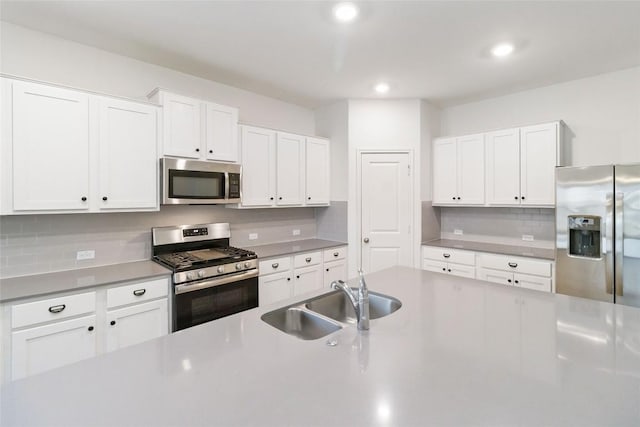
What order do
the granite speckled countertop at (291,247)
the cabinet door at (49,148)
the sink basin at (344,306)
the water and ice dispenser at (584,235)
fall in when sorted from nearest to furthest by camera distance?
the sink basin at (344,306) → the cabinet door at (49,148) → the water and ice dispenser at (584,235) → the granite speckled countertop at (291,247)

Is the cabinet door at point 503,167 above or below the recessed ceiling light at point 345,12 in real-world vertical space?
below

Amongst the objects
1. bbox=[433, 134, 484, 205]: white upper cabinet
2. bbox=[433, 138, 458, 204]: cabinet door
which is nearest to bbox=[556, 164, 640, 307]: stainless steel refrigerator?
bbox=[433, 134, 484, 205]: white upper cabinet

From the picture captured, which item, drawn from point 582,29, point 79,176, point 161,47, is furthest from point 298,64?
point 582,29

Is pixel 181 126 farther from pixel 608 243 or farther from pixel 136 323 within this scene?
pixel 608 243

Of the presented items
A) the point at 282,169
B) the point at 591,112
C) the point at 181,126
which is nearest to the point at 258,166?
the point at 282,169

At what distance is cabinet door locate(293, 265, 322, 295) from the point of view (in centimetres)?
344

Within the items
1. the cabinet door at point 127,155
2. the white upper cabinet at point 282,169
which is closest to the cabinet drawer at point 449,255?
the white upper cabinet at point 282,169

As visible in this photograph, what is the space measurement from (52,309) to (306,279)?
2160 millimetres

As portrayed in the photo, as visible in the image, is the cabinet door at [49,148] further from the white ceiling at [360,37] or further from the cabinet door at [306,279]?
the cabinet door at [306,279]

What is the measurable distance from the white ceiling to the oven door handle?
188 centimetres

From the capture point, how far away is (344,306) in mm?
1940

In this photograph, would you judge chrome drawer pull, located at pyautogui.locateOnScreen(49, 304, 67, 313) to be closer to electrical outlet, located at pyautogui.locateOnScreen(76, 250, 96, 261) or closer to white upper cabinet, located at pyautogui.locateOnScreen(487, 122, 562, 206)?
electrical outlet, located at pyautogui.locateOnScreen(76, 250, 96, 261)

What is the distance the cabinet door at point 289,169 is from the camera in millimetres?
3619

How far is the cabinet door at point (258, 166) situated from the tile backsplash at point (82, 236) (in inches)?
14.5
